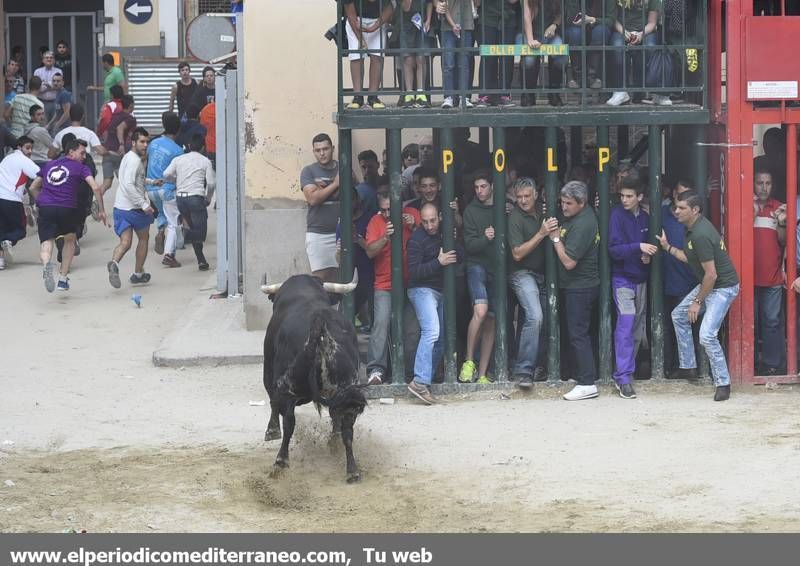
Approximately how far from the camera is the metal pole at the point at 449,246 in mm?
11406

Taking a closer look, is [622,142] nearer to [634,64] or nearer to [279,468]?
[634,64]

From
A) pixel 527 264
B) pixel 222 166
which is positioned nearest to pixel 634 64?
pixel 527 264

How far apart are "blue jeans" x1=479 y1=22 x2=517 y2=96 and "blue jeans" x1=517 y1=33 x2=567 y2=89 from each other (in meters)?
0.11

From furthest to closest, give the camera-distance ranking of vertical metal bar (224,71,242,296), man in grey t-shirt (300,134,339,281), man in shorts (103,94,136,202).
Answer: man in shorts (103,94,136,202) → vertical metal bar (224,71,242,296) → man in grey t-shirt (300,134,339,281)

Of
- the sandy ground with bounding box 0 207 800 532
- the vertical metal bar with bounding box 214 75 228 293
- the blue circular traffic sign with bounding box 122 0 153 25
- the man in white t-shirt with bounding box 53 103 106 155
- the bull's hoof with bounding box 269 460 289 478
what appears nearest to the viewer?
the sandy ground with bounding box 0 207 800 532

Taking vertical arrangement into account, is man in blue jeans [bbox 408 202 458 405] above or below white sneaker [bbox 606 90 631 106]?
below

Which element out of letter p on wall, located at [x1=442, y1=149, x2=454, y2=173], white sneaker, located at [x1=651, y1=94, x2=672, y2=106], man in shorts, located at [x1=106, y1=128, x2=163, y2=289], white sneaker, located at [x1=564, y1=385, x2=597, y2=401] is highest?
white sneaker, located at [x1=651, y1=94, x2=672, y2=106]

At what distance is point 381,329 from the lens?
11.7 m

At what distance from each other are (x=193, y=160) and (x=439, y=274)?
6.30 meters

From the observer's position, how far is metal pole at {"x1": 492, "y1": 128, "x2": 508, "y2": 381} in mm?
11406

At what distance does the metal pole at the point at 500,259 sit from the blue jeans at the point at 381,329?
0.85 m

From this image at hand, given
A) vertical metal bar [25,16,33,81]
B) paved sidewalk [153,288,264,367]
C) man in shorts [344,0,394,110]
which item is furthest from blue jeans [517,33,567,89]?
vertical metal bar [25,16,33,81]

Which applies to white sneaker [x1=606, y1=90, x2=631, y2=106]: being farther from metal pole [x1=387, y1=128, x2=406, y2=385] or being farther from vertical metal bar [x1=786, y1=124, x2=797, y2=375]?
metal pole [x1=387, y1=128, x2=406, y2=385]

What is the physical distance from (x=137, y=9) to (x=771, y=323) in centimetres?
1870
